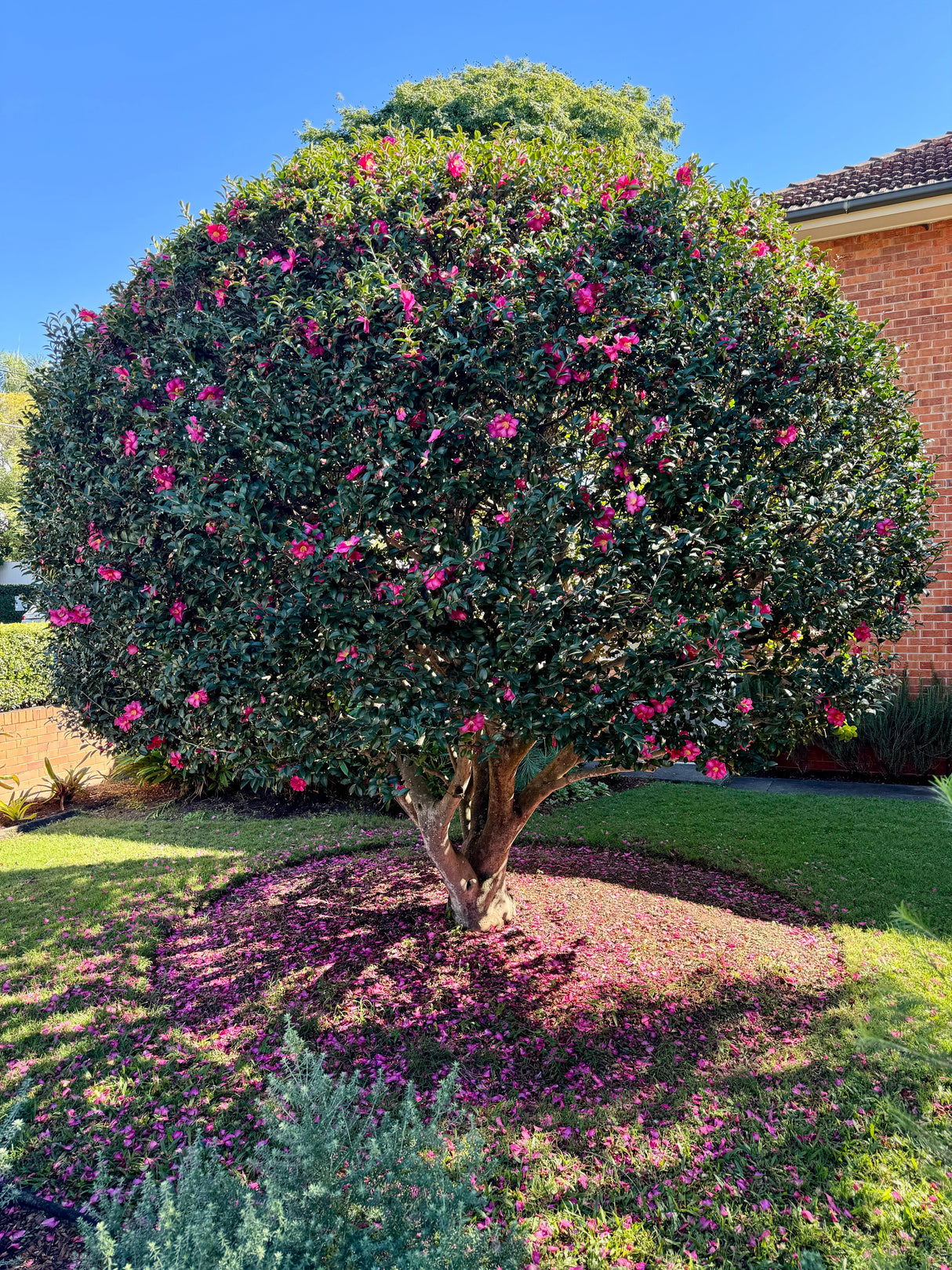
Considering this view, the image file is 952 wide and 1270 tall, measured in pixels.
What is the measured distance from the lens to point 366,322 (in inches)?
111

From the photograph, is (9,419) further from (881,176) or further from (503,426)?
(503,426)

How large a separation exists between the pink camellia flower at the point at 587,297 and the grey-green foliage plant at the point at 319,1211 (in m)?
2.97

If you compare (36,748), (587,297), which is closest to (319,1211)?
Result: (587,297)

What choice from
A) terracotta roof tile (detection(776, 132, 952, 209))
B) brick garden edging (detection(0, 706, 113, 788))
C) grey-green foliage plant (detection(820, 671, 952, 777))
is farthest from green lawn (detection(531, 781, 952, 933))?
terracotta roof tile (detection(776, 132, 952, 209))

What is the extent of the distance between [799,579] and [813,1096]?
2341mm

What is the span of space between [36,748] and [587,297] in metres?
10.1

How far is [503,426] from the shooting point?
112 inches

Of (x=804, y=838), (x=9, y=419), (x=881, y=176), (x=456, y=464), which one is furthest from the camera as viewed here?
(x=9, y=419)

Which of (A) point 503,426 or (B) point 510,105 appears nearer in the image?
(A) point 503,426

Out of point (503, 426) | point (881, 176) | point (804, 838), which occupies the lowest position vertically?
point (804, 838)

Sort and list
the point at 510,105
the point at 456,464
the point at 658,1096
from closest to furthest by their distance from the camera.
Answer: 1. the point at 456,464
2. the point at 658,1096
3. the point at 510,105

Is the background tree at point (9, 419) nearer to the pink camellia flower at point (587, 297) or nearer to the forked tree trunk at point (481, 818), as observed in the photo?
the forked tree trunk at point (481, 818)

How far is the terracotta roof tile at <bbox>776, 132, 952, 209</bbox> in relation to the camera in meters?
8.58

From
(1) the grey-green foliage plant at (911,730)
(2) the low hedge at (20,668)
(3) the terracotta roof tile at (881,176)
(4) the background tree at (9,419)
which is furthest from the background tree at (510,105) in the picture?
(4) the background tree at (9,419)
